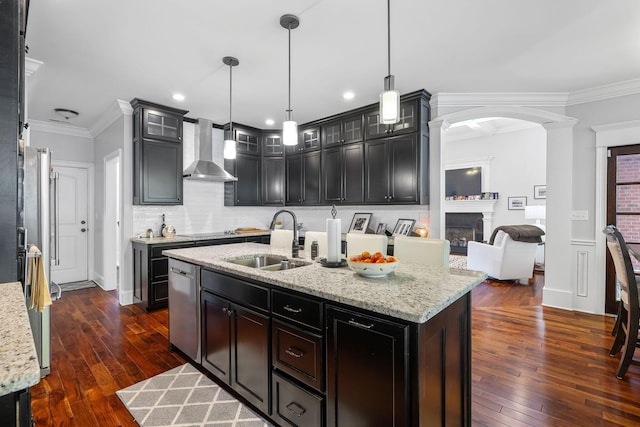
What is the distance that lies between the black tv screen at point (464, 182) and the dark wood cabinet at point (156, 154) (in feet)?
22.0

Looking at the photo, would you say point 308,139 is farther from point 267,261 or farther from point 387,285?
point 387,285

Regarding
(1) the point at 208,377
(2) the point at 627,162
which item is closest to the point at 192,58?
(1) the point at 208,377

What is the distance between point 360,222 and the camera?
4.81 m

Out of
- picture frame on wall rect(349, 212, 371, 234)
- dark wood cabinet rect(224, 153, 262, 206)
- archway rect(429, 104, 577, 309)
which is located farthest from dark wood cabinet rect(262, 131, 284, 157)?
archway rect(429, 104, 577, 309)

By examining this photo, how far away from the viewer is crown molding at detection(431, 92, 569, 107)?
3781 millimetres

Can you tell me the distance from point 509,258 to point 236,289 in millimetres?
4633

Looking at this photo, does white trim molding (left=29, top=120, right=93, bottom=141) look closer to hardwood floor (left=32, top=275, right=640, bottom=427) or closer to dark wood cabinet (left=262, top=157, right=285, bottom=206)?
hardwood floor (left=32, top=275, right=640, bottom=427)

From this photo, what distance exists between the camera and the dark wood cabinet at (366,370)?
4.05 feet

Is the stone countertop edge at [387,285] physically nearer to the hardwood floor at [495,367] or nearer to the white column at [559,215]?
the hardwood floor at [495,367]

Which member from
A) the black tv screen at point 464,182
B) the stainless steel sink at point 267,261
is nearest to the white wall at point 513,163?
the black tv screen at point 464,182

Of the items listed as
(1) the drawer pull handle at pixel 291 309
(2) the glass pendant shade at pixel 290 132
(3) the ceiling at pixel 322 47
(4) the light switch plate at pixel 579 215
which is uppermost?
(3) the ceiling at pixel 322 47

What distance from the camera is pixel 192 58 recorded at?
Result: 2.94 metres

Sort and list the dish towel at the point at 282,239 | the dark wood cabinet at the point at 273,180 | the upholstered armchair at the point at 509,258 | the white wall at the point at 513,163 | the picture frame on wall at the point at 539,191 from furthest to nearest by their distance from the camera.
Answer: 1. the white wall at the point at 513,163
2. the picture frame on wall at the point at 539,191
3. the dark wood cabinet at the point at 273,180
4. the upholstered armchair at the point at 509,258
5. the dish towel at the point at 282,239

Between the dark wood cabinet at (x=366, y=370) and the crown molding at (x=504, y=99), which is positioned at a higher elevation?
the crown molding at (x=504, y=99)
